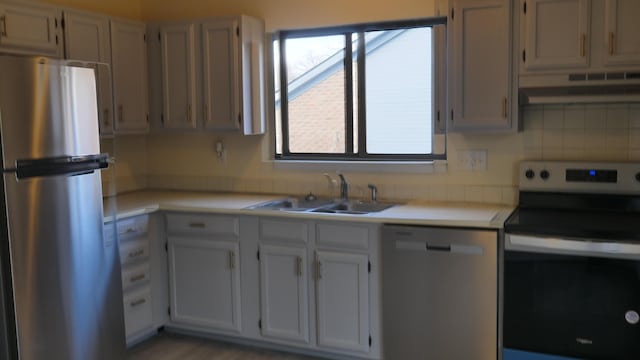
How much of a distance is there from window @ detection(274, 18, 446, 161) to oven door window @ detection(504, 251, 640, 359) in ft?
3.65

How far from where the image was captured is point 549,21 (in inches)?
131

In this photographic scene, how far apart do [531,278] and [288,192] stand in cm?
187

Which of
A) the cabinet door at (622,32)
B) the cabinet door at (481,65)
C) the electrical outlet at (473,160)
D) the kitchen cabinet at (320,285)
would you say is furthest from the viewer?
the electrical outlet at (473,160)

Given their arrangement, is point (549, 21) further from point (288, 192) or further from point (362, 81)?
point (288, 192)

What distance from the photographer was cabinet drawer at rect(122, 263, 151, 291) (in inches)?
153

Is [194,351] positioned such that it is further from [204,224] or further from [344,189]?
[344,189]

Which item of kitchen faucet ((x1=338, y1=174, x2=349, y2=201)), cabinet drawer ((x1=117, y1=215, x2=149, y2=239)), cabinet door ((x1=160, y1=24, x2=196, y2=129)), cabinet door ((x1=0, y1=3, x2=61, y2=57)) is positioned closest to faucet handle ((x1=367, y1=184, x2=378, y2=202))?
kitchen faucet ((x1=338, y1=174, x2=349, y2=201))

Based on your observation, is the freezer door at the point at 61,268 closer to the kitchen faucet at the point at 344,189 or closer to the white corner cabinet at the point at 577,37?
the kitchen faucet at the point at 344,189

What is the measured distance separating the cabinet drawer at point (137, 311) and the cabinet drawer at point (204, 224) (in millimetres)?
440

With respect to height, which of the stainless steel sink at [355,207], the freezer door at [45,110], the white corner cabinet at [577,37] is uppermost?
the white corner cabinet at [577,37]

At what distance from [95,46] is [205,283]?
1655 millimetres

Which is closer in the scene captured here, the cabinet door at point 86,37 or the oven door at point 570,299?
the oven door at point 570,299

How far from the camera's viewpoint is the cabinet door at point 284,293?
3711 mm

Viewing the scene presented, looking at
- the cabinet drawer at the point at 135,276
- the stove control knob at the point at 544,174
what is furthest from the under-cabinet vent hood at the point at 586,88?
the cabinet drawer at the point at 135,276
